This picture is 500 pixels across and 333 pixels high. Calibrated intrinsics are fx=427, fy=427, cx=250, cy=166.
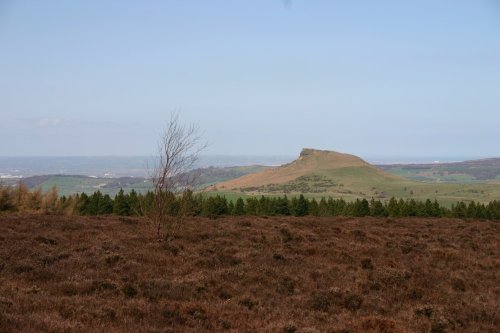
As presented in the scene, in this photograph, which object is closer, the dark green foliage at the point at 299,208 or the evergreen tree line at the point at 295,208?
the evergreen tree line at the point at 295,208

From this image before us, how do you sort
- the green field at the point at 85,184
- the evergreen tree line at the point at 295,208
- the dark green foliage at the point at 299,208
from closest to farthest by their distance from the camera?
the evergreen tree line at the point at 295,208, the dark green foliage at the point at 299,208, the green field at the point at 85,184

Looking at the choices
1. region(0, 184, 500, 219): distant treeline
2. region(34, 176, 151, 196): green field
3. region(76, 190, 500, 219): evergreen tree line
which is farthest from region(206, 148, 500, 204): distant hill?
region(0, 184, 500, 219): distant treeline

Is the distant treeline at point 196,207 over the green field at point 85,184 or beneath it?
over

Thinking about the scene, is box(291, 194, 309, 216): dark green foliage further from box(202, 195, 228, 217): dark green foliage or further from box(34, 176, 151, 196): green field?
box(34, 176, 151, 196): green field

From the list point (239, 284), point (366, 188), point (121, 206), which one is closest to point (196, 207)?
point (239, 284)

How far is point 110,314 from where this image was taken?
897 centimetres

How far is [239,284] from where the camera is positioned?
1298cm

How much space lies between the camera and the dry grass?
9.03 metres

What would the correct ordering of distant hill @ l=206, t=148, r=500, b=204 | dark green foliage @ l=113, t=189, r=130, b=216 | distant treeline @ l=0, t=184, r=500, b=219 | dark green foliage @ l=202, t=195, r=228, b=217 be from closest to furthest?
1. distant treeline @ l=0, t=184, r=500, b=219
2. dark green foliage @ l=113, t=189, r=130, b=216
3. dark green foliage @ l=202, t=195, r=228, b=217
4. distant hill @ l=206, t=148, r=500, b=204

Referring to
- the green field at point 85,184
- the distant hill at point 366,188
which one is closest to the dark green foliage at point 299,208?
the distant hill at point 366,188

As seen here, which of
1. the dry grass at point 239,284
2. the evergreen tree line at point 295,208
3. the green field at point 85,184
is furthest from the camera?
the green field at point 85,184

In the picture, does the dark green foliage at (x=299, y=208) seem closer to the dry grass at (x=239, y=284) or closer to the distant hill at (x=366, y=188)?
the dry grass at (x=239, y=284)

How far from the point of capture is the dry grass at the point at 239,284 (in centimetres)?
903

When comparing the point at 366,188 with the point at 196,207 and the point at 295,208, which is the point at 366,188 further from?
the point at 196,207
